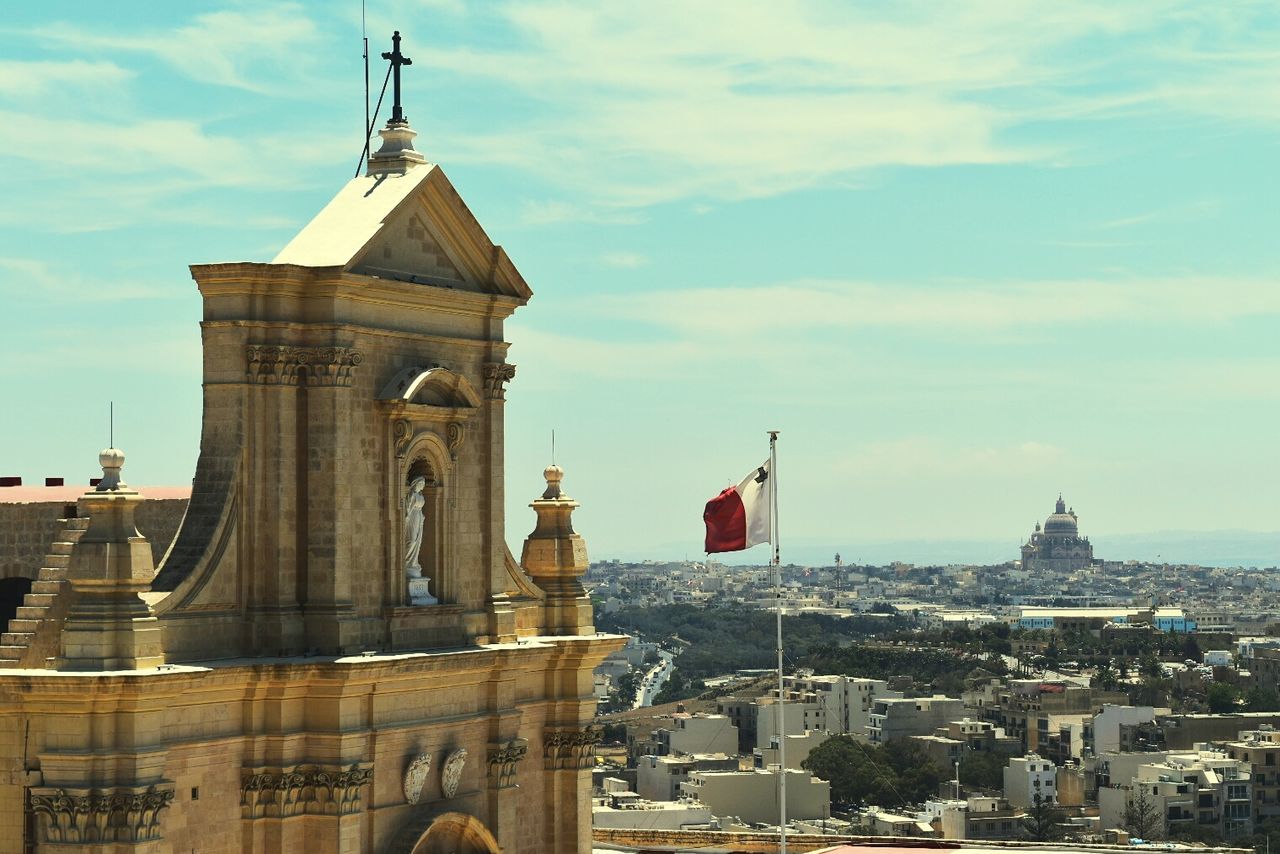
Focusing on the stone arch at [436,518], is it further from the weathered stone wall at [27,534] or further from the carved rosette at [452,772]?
the weathered stone wall at [27,534]

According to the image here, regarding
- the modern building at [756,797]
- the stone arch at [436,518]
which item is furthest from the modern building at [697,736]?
the stone arch at [436,518]

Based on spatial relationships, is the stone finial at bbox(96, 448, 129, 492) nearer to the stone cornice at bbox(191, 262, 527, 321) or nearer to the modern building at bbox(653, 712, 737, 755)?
the stone cornice at bbox(191, 262, 527, 321)

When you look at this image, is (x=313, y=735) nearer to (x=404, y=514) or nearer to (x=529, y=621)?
(x=404, y=514)

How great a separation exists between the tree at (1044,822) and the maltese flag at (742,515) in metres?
98.9

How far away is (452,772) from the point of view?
105ft

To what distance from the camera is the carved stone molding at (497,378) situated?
33.2 metres

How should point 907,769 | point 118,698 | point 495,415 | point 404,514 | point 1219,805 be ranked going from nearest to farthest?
point 118,698, point 404,514, point 495,415, point 1219,805, point 907,769

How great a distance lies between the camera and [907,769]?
164750 mm

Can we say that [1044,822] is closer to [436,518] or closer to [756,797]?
[756,797]

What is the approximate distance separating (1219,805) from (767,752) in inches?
1423

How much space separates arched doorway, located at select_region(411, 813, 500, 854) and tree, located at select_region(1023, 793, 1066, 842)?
10277 cm

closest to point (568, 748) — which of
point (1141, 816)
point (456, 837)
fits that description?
point (456, 837)

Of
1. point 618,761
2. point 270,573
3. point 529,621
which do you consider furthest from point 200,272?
point 618,761

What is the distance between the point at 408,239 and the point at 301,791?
696cm
